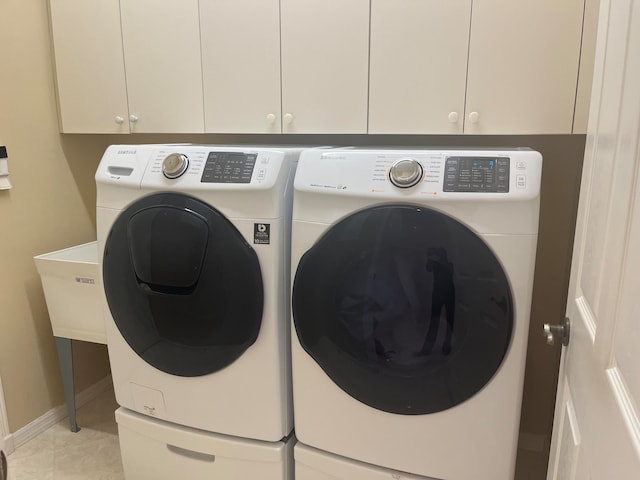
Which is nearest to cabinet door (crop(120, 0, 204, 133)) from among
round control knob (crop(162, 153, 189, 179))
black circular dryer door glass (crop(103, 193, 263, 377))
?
round control knob (crop(162, 153, 189, 179))

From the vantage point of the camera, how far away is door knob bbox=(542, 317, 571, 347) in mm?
978

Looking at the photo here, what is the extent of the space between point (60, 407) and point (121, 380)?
35.5 inches

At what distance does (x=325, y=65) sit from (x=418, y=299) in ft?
2.90

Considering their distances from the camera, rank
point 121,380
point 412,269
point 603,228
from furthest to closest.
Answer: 1. point 121,380
2. point 412,269
3. point 603,228

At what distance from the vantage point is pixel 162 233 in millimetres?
1339

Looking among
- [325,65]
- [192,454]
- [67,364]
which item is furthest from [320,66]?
[67,364]

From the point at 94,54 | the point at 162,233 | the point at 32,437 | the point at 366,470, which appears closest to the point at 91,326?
the point at 32,437

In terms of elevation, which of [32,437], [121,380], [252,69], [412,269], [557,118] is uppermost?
[252,69]

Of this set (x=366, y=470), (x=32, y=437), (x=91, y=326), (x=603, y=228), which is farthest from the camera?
(x=32, y=437)

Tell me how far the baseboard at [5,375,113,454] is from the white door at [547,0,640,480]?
2.04 metres

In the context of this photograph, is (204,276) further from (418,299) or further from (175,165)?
(418,299)

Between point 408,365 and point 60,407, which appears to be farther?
point 60,407

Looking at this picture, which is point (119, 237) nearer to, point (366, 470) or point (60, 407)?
point (366, 470)

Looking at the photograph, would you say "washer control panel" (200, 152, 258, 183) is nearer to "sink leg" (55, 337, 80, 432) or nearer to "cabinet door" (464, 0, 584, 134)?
"cabinet door" (464, 0, 584, 134)
